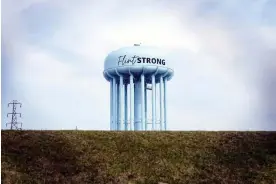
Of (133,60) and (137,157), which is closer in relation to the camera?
(137,157)

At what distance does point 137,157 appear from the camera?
24.6 m

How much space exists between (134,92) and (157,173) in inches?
1080

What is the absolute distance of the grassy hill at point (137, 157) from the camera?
2223 cm

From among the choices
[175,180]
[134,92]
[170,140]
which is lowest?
[175,180]

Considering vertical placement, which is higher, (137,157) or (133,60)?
(133,60)

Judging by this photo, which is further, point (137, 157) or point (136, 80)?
point (136, 80)

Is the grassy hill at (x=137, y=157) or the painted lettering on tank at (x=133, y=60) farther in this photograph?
the painted lettering on tank at (x=133, y=60)

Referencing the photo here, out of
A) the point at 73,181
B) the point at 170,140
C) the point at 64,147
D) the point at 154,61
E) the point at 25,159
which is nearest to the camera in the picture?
the point at 73,181

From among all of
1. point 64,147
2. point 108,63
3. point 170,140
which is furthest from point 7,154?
point 108,63

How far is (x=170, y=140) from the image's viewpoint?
90.0ft

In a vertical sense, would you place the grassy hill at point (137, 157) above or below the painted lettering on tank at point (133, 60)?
below

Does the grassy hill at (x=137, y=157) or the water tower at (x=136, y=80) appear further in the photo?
the water tower at (x=136, y=80)

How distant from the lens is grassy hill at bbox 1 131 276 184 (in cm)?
2223

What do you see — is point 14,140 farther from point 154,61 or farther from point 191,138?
point 154,61
